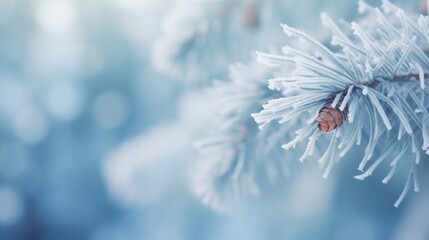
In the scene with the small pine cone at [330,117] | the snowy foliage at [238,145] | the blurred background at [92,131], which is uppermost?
the blurred background at [92,131]

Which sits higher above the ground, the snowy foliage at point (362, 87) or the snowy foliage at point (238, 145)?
the snowy foliage at point (238, 145)

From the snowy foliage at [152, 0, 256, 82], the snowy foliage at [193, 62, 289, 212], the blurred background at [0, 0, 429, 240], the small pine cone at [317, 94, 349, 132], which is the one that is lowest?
the small pine cone at [317, 94, 349, 132]

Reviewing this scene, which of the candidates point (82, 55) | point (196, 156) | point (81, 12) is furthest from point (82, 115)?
point (196, 156)

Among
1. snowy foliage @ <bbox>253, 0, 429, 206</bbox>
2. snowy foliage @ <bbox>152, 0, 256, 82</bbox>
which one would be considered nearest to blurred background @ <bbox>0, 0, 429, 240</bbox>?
snowy foliage @ <bbox>152, 0, 256, 82</bbox>

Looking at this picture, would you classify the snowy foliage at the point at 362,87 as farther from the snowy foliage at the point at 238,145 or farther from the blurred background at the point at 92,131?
the blurred background at the point at 92,131

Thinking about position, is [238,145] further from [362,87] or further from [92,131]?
[92,131]

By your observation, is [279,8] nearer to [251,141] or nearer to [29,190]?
[251,141]

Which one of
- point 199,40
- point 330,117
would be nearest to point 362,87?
point 330,117

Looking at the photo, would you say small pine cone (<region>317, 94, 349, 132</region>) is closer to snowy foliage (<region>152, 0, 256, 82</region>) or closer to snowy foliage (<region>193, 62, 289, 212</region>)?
snowy foliage (<region>193, 62, 289, 212</region>)

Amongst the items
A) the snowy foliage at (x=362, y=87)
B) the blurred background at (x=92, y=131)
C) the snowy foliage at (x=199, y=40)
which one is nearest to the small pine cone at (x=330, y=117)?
the snowy foliage at (x=362, y=87)
